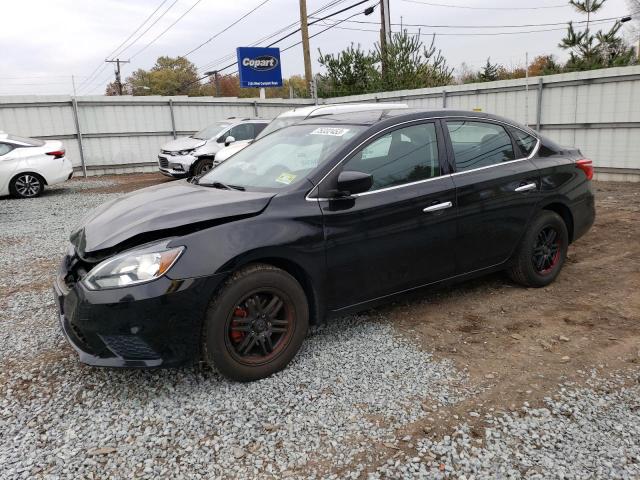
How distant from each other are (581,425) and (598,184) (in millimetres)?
9215

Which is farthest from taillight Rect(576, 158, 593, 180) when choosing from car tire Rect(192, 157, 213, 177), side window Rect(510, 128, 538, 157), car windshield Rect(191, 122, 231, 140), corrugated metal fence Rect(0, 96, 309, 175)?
corrugated metal fence Rect(0, 96, 309, 175)

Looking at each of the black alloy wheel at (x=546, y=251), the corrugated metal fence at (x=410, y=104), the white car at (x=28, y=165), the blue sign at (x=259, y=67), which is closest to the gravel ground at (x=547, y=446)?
the black alloy wheel at (x=546, y=251)

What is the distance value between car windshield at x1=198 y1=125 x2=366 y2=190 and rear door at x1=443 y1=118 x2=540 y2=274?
944mm

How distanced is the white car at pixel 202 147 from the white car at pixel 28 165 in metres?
2.57

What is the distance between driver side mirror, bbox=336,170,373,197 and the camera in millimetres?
3172

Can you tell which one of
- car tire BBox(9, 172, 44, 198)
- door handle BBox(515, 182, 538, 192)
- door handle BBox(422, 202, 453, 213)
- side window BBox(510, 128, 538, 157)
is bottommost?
car tire BBox(9, 172, 44, 198)

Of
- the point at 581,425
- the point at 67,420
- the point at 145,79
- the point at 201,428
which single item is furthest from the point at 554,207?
the point at 145,79

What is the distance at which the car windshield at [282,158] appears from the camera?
3.47 m

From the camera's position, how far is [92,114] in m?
15.7

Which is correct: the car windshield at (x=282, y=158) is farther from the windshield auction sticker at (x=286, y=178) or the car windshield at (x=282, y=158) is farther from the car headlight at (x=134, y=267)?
the car headlight at (x=134, y=267)

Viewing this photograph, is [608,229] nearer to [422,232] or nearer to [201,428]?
[422,232]

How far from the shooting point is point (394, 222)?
3.47 meters

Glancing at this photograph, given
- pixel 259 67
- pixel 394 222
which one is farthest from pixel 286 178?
pixel 259 67

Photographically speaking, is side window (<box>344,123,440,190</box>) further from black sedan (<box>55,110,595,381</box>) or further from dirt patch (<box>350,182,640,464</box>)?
dirt patch (<box>350,182,640,464</box>)
